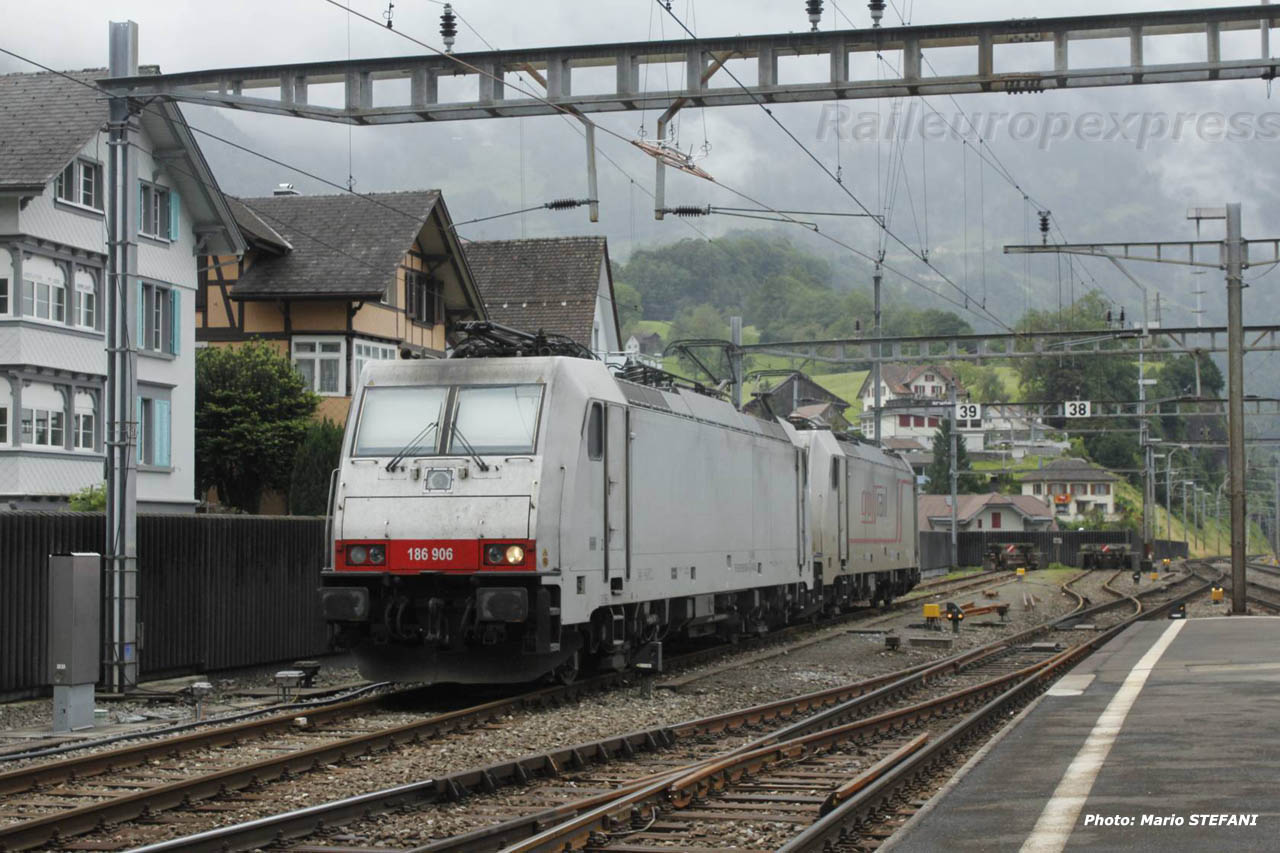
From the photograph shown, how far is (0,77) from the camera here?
3284cm

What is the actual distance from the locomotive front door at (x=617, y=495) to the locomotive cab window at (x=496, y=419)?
114 cm

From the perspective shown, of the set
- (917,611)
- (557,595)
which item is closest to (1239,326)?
(917,611)

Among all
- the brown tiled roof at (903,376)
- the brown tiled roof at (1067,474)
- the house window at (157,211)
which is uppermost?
the brown tiled roof at (903,376)

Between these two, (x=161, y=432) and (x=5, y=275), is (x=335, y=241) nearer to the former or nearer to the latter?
(x=161, y=432)

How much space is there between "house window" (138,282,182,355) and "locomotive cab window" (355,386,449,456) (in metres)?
→ 17.9

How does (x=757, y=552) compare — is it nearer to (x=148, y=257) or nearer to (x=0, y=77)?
(x=148, y=257)

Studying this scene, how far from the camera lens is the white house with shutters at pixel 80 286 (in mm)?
28844

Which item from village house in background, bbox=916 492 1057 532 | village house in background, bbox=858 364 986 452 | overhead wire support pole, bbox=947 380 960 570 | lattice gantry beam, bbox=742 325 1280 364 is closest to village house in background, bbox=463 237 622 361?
lattice gantry beam, bbox=742 325 1280 364

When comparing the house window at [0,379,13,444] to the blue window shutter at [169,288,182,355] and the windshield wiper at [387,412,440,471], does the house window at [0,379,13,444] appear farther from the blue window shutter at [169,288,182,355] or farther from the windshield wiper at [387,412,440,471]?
the windshield wiper at [387,412,440,471]

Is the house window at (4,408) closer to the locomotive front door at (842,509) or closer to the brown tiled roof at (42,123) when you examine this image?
the brown tiled roof at (42,123)

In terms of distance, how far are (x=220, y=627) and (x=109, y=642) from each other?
2239 millimetres

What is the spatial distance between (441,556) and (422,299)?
27.5 metres

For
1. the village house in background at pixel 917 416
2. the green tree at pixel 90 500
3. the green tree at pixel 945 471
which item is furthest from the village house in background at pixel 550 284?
the village house in background at pixel 917 416

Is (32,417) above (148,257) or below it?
below
